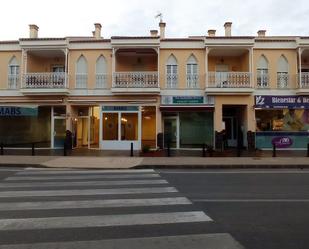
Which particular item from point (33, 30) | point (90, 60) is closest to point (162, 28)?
point (90, 60)

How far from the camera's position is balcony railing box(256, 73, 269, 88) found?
83.8 ft

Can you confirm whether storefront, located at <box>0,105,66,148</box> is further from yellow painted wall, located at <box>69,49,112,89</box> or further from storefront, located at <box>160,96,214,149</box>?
storefront, located at <box>160,96,214,149</box>

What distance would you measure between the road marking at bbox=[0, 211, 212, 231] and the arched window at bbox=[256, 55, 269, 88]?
19.6m

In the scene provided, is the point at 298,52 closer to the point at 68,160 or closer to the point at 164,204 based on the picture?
the point at 68,160

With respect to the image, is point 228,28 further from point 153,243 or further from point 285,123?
point 153,243

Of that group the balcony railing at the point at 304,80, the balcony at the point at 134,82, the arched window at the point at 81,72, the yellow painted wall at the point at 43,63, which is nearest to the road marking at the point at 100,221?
the balcony at the point at 134,82

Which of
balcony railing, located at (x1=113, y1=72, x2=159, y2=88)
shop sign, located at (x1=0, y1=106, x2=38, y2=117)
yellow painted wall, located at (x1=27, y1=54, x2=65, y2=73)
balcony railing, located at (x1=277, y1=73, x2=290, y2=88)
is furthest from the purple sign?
shop sign, located at (x1=0, y1=106, x2=38, y2=117)

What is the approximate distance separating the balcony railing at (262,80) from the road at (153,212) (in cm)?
1347

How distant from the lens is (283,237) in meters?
6.00

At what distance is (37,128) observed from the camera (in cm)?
2619

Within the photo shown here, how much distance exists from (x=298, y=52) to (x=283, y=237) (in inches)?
850

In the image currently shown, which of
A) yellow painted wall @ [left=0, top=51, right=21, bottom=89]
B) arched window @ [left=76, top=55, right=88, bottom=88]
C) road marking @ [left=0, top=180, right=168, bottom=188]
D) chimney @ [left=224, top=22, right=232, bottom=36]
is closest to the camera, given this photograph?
road marking @ [left=0, top=180, right=168, bottom=188]

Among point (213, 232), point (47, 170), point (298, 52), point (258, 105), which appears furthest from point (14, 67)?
point (213, 232)

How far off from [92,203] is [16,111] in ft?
61.8
